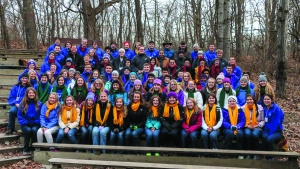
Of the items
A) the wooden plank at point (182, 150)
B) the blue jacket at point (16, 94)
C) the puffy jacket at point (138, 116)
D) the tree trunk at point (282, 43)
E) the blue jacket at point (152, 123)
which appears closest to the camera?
the wooden plank at point (182, 150)

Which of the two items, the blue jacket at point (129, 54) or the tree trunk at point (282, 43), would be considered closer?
the tree trunk at point (282, 43)

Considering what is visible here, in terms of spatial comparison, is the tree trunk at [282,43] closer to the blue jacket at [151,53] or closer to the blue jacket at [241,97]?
the blue jacket at [241,97]

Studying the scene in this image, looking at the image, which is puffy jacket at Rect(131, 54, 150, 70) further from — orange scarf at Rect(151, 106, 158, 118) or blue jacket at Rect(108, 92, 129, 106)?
orange scarf at Rect(151, 106, 158, 118)

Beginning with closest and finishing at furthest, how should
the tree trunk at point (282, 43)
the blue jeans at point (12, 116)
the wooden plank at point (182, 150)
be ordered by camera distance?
the wooden plank at point (182, 150)
the blue jeans at point (12, 116)
the tree trunk at point (282, 43)

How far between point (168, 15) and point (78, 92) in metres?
22.6

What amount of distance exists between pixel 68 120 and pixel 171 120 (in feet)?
7.92

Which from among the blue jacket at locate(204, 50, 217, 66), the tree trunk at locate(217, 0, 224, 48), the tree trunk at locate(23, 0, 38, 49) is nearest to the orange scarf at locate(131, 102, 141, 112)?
the blue jacket at locate(204, 50, 217, 66)

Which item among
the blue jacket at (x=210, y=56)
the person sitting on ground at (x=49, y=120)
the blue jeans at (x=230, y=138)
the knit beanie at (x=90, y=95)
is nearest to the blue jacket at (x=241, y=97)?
the blue jeans at (x=230, y=138)

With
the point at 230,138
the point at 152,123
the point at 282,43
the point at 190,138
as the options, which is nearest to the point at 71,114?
the point at 152,123

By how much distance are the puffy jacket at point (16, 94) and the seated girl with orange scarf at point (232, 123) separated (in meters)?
5.04

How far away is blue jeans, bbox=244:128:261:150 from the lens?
6.30 meters

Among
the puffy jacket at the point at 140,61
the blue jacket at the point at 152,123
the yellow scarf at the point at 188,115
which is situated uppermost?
the puffy jacket at the point at 140,61

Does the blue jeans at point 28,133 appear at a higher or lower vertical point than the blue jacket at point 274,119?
lower

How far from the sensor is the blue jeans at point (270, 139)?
616 cm
